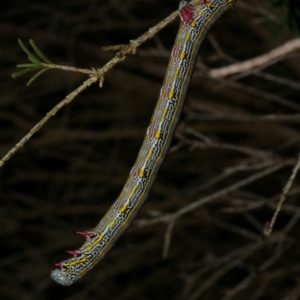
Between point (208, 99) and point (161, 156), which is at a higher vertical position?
point (208, 99)

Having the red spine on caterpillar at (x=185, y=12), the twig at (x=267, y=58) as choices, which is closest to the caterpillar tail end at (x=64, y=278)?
the red spine on caterpillar at (x=185, y=12)

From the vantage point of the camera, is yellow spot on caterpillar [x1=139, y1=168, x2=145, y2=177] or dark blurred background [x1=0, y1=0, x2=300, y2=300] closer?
yellow spot on caterpillar [x1=139, y1=168, x2=145, y2=177]

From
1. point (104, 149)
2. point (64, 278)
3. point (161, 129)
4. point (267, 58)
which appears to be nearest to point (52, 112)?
point (161, 129)

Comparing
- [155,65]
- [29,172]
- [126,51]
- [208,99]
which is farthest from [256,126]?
[126,51]

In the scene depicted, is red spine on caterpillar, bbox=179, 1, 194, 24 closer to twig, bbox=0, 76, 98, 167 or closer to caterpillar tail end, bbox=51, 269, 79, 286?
twig, bbox=0, 76, 98, 167

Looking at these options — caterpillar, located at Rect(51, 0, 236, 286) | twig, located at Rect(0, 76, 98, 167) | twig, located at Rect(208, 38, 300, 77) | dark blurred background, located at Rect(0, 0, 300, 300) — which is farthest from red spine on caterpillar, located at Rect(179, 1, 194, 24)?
dark blurred background, located at Rect(0, 0, 300, 300)

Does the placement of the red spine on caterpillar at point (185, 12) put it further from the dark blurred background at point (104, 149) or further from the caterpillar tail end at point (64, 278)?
the dark blurred background at point (104, 149)

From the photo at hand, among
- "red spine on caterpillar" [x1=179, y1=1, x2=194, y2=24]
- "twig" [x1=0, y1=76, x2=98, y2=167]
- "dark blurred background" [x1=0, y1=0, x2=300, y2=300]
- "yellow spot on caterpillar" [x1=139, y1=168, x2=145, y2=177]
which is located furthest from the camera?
"dark blurred background" [x1=0, y1=0, x2=300, y2=300]

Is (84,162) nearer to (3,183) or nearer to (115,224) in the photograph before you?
(3,183)
